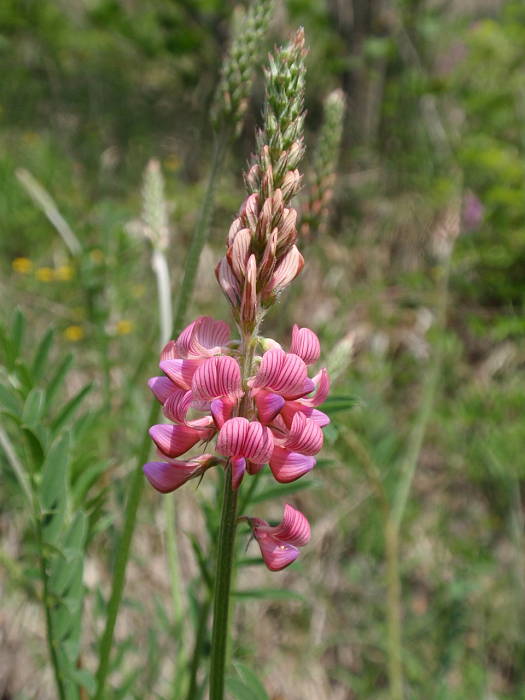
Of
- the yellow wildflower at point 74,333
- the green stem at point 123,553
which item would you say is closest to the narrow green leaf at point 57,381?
the green stem at point 123,553

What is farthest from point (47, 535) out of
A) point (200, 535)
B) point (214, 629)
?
point (200, 535)

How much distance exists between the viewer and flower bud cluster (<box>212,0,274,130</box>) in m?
1.44

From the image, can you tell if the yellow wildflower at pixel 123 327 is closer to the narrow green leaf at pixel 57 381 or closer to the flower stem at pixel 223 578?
the narrow green leaf at pixel 57 381

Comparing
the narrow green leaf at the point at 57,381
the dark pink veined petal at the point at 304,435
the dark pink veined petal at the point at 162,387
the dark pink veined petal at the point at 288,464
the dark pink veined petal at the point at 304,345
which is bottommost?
the dark pink veined petal at the point at 288,464

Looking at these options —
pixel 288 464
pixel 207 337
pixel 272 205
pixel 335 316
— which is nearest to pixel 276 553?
pixel 288 464

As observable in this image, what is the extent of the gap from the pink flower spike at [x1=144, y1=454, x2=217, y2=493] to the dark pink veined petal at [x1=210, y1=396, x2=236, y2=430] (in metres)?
0.10

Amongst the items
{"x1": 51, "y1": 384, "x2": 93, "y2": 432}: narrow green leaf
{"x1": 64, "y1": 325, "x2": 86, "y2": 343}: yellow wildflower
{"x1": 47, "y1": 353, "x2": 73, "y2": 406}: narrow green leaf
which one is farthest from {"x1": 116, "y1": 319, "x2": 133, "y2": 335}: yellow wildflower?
{"x1": 51, "y1": 384, "x2": 93, "y2": 432}: narrow green leaf

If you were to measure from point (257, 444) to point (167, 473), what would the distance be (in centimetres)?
17

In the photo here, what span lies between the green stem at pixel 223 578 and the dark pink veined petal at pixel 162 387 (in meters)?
0.15

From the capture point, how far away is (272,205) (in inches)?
37.7

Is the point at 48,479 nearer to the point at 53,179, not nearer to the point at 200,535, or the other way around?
the point at 200,535

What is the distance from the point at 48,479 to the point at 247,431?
0.65 metres

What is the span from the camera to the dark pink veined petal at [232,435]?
3.17ft

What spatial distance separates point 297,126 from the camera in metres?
0.97
